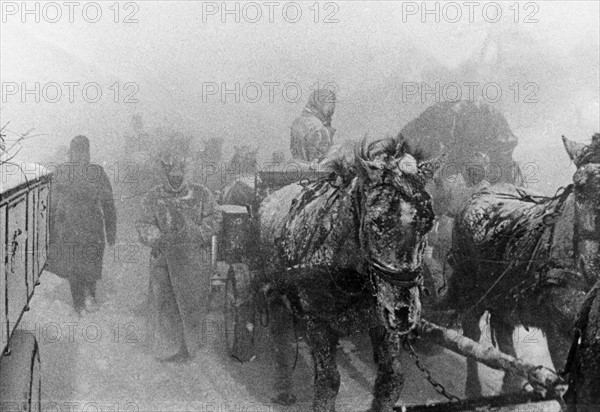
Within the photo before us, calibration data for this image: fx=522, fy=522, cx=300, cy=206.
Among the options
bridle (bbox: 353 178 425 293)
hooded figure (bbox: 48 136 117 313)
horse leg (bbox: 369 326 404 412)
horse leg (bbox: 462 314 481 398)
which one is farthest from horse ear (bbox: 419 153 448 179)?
hooded figure (bbox: 48 136 117 313)

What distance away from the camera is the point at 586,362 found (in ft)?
7.15

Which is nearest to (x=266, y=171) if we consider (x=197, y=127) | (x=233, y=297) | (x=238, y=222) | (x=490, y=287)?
(x=238, y=222)

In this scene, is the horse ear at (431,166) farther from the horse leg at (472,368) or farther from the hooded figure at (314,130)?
the hooded figure at (314,130)

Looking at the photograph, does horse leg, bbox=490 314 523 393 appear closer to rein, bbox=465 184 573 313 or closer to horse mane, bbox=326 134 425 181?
rein, bbox=465 184 573 313

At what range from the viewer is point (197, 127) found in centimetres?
1647

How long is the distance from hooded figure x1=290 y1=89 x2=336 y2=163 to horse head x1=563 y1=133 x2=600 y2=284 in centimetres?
340

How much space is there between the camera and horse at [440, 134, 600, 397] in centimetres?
343

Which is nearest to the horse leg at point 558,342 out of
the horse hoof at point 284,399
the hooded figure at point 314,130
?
the horse hoof at point 284,399

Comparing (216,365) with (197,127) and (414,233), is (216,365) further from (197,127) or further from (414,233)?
(197,127)

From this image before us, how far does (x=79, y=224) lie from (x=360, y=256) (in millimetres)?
5068

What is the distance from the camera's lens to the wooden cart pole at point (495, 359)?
2.48 m

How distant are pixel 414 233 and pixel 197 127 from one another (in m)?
14.5

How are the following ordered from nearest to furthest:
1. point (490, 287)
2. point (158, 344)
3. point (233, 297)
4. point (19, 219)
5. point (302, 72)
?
point (19, 219) < point (490, 287) < point (233, 297) < point (158, 344) < point (302, 72)

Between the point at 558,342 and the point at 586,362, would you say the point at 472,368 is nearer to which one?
the point at 558,342
